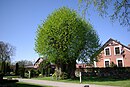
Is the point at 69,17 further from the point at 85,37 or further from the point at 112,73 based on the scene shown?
the point at 112,73

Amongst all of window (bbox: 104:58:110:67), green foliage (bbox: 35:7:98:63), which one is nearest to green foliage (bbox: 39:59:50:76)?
green foliage (bbox: 35:7:98:63)

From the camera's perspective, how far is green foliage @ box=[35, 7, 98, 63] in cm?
3225

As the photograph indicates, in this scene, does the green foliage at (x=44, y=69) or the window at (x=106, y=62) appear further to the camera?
the window at (x=106, y=62)

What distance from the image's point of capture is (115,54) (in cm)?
4606

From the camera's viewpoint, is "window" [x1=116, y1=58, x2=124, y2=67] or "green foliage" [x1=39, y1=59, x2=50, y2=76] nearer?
"window" [x1=116, y1=58, x2=124, y2=67]

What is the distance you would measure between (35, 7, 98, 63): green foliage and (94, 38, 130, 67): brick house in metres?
12.9

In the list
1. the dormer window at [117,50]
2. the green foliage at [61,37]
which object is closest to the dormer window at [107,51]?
the dormer window at [117,50]

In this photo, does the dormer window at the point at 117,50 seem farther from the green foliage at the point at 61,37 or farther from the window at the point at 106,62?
the green foliage at the point at 61,37

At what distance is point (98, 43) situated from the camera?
37875 mm

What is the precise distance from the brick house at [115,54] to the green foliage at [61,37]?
12893 millimetres

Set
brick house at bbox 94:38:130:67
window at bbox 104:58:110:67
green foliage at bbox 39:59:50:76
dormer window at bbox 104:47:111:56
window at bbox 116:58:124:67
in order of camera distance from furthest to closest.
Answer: dormer window at bbox 104:47:111:56, window at bbox 104:58:110:67, green foliage at bbox 39:59:50:76, window at bbox 116:58:124:67, brick house at bbox 94:38:130:67

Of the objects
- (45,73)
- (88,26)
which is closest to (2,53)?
(45,73)

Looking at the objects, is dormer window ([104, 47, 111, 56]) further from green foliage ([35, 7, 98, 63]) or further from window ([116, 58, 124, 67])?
green foliage ([35, 7, 98, 63])

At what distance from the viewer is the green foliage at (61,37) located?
3225 centimetres
